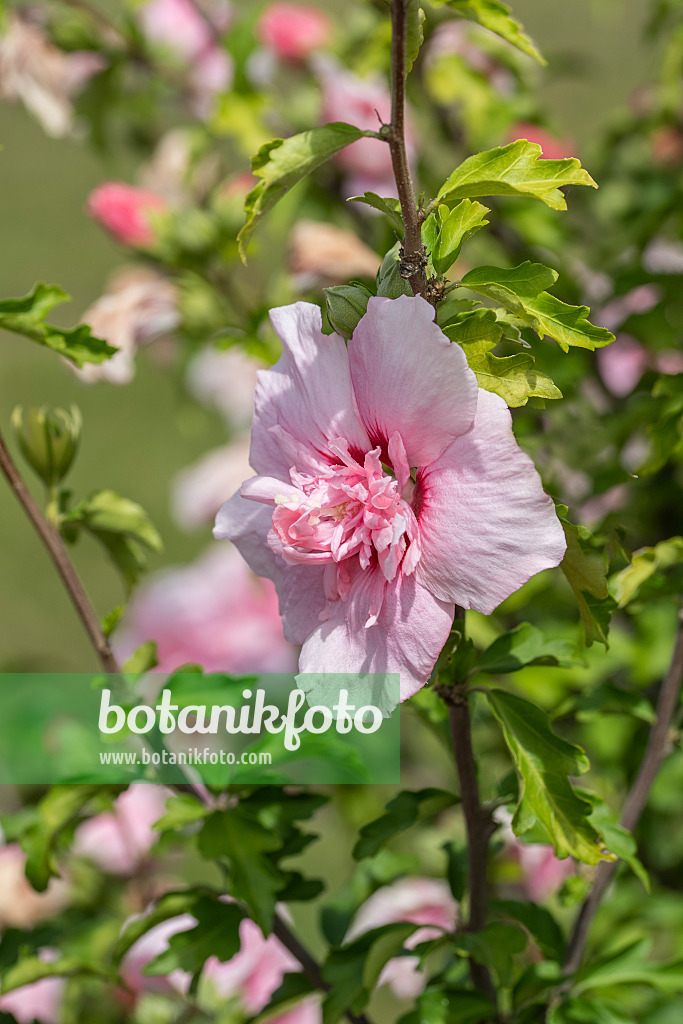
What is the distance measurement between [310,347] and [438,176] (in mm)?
744

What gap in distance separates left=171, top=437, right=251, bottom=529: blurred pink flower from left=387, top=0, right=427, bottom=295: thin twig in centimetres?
69

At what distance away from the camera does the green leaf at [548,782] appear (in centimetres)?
44

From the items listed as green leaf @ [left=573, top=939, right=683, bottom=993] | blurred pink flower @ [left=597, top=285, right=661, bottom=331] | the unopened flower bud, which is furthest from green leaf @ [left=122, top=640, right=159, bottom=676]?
blurred pink flower @ [left=597, top=285, right=661, bottom=331]

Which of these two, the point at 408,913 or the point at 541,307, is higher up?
the point at 541,307

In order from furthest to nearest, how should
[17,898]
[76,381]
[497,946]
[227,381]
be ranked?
1. [76,381]
2. [227,381]
3. [17,898]
4. [497,946]

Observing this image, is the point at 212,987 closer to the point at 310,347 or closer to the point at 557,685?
the point at 557,685

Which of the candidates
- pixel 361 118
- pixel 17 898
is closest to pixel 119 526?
pixel 17 898

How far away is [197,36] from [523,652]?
3.32 ft

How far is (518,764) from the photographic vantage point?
456mm

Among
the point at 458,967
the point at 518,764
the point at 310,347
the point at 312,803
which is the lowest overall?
the point at 458,967

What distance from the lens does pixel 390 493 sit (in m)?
0.40

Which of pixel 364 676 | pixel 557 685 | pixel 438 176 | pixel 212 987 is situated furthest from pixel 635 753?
pixel 438 176

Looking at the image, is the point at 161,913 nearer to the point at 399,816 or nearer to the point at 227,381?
the point at 399,816

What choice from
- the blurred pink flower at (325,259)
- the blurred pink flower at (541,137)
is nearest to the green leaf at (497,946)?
the blurred pink flower at (325,259)
